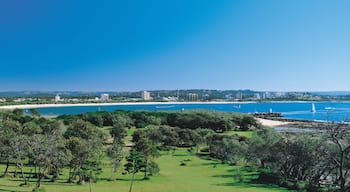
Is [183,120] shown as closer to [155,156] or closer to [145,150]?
[155,156]

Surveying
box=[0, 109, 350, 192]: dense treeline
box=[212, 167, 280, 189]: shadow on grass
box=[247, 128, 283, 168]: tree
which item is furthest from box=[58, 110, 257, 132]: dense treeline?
box=[212, 167, 280, 189]: shadow on grass

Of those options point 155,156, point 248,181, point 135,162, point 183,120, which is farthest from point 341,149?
point 183,120

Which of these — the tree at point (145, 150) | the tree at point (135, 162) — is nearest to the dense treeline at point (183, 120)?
the tree at point (145, 150)

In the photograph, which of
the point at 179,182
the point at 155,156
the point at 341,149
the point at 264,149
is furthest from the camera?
the point at 155,156

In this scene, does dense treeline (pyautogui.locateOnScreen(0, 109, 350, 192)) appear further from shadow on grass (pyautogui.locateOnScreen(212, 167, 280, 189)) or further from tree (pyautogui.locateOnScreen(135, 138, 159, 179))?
shadow on grass (pyautogui.locateOnScreen(212, 167, 280, 189))

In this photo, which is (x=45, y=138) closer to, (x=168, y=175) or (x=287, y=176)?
(x=168, y=175)

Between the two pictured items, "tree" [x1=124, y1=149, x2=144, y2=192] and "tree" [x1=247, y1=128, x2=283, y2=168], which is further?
"tree" [x1=247, y1=128, x2=283, y2=168]

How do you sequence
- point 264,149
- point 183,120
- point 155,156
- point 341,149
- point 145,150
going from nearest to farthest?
point 341,149 → point 145,150 → point 264,149 → point 155,156 → point 183,120

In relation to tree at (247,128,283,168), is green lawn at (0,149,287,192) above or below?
below

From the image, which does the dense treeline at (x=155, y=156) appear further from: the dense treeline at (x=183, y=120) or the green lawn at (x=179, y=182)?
the dense treeline at (x=183, y=120)
